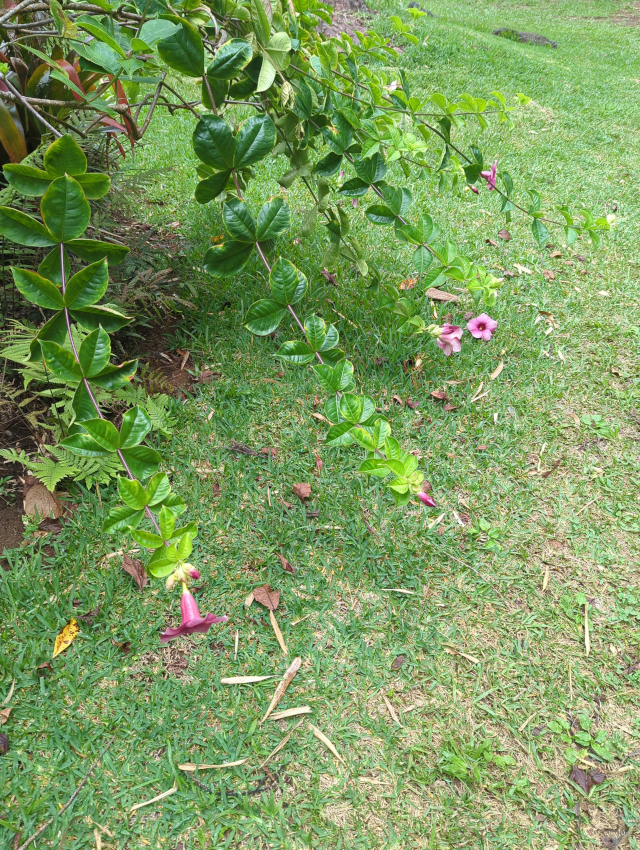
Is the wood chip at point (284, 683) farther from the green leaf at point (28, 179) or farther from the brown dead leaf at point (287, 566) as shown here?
the green leaf at point (28, 179)

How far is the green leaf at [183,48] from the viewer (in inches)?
45.4

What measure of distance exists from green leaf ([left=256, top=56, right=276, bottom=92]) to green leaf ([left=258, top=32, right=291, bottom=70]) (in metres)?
0.04

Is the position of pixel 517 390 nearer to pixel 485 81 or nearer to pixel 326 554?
pixel 326 554

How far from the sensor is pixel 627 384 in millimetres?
2764

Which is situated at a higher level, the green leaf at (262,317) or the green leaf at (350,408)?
the green leaf at (262,317)

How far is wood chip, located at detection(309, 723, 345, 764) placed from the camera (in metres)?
1.50

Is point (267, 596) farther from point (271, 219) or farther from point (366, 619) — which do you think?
point (271, 219)

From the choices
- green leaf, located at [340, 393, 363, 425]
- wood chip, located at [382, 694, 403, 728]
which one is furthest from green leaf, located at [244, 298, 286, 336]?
wood chip, located at [382, 694, 403, 728]

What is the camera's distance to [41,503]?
1967mm

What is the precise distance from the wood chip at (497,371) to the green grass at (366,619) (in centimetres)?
4

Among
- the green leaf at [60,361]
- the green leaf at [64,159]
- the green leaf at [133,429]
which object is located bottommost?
the green leaf at [133,429]

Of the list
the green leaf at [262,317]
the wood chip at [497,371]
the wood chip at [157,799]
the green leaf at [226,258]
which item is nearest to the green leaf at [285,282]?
the green leaf at [262,317]

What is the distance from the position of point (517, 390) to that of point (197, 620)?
2.09 meters

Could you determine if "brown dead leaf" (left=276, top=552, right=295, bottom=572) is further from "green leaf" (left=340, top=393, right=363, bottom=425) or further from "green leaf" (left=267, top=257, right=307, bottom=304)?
"green leaf" (left=267, top=257, right=307, bottom=304)
